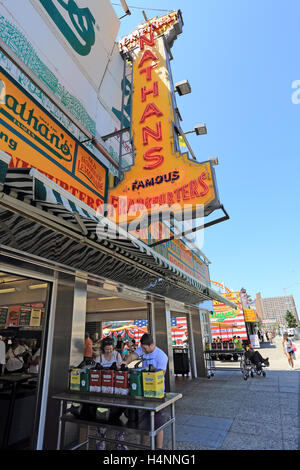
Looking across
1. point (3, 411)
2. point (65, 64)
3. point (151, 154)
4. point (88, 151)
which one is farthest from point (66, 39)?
point (3, 411)

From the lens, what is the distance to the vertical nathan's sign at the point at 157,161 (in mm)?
4223

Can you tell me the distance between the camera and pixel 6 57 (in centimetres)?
389

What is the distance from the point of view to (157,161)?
16.2 ft

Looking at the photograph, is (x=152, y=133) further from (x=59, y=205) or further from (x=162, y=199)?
(x=59, y=205)

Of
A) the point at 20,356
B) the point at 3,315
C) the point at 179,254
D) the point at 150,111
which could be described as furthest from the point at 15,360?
the point at 150,111

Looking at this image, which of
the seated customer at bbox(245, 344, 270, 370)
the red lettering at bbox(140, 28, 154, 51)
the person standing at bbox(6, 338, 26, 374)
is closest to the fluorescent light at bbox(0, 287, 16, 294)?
the person standing at bbox(6, 338, 26, 374)

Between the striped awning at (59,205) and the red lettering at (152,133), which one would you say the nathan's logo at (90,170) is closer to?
the red lettering at (152,133)

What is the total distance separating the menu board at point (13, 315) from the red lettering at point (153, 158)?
7.76 meters

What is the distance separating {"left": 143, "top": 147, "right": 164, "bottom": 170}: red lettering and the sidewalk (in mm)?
4902

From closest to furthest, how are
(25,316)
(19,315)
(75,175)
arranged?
(75,175) < (25,316) < (19,315)

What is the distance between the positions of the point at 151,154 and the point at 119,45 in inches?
195

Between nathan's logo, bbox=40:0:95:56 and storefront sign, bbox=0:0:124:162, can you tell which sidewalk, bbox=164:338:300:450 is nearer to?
storefront sign, bbox=0:0:124:162

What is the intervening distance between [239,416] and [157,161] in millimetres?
5764

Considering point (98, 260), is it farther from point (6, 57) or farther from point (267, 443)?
point (267, 443)
